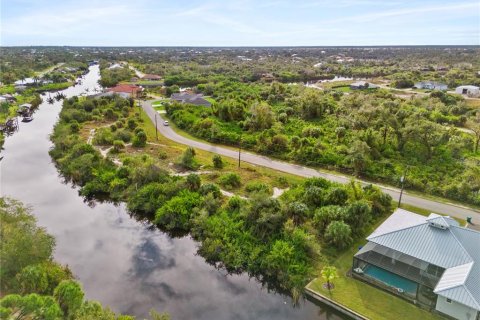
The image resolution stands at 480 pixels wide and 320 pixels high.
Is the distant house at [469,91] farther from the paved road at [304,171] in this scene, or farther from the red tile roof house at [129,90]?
the red tile roof house at [129,90]

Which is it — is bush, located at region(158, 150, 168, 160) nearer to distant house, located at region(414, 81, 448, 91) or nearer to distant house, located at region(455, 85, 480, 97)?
distant house, located at region(455, 85, 480, 97)

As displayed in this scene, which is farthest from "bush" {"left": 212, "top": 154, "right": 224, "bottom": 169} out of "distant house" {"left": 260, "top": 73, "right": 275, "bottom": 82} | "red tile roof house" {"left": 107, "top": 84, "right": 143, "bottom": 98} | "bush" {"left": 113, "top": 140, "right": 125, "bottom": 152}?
"distant house" {"left": 260, "top": 73, "right": 275, "bottom": 82}

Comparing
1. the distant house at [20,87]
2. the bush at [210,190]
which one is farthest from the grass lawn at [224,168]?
the distant house at [20,87]

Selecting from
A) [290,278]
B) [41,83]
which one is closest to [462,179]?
[290,278]

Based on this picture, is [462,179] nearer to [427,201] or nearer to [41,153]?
[427,201]

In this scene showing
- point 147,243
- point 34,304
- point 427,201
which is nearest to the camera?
point 34,304
